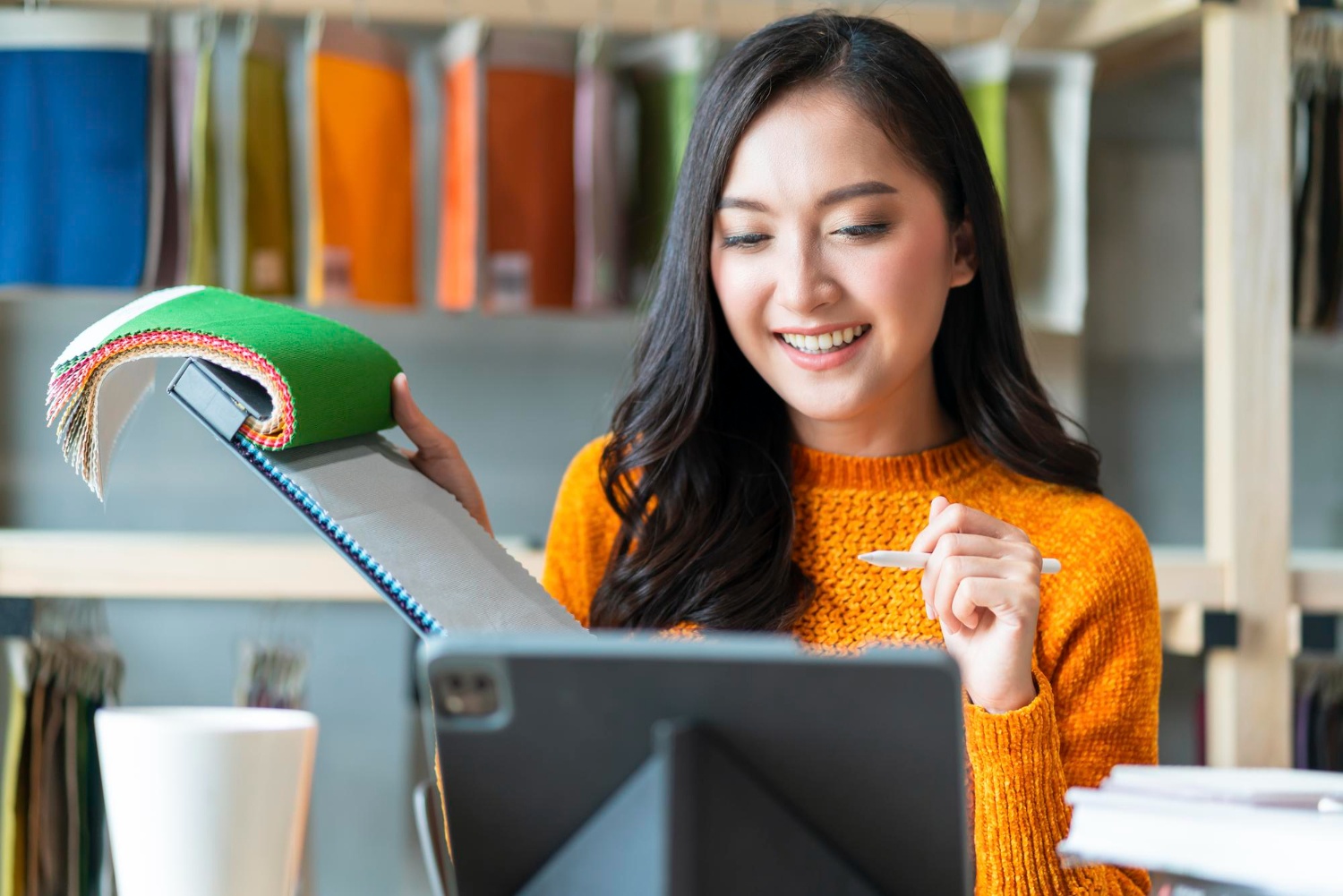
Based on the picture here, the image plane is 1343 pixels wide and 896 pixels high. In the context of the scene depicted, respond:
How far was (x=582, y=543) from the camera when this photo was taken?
131cm

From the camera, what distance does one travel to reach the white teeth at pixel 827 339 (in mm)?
1106

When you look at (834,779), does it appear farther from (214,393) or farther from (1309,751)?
(1309,751)

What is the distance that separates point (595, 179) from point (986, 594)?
4.24 ft

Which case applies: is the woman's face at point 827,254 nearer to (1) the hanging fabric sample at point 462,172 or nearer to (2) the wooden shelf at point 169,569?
(2) the wooden shelf at point 169,569

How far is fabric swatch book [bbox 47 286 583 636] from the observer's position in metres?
0.78

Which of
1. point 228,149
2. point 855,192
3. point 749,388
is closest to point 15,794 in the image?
point 228,149

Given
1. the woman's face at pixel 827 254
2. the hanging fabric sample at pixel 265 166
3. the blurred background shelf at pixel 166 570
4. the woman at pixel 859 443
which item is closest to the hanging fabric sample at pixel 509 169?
the hanging fabric sample at pixel 265 166

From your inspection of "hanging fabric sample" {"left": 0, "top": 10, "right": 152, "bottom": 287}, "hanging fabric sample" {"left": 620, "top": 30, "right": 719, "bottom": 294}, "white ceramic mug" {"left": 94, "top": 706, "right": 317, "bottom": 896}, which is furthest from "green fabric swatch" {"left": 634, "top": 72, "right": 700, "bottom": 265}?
"white ceramic mug" {"left": 94, "top": 706, "right": 317, "bottom": 896}

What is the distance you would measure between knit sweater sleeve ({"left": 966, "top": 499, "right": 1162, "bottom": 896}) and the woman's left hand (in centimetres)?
3

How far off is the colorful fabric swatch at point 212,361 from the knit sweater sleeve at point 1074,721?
1.65ft

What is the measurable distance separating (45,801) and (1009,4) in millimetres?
2132

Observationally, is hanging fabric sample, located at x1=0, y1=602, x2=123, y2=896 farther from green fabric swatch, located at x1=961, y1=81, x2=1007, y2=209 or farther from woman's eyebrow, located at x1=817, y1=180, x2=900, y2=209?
green fabric swatch, located at x1=961, y1=81, x2=1007, y2=209

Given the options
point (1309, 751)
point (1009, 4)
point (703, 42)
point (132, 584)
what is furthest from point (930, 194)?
point (1009, 4)

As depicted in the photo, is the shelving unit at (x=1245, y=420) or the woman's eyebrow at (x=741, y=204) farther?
the shelving unit at (x=1245, y=420)
